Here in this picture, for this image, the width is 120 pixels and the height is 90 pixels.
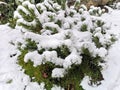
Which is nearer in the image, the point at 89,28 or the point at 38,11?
the point at 89,28

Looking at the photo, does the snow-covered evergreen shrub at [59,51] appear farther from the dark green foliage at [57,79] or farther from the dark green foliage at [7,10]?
the dark green foliage at [7,10]

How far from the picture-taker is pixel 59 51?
3.88 meters

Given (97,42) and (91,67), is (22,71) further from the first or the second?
(97,42)

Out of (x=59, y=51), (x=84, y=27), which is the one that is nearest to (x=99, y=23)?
(x=84, y=27)

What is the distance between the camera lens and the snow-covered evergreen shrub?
12.2ft

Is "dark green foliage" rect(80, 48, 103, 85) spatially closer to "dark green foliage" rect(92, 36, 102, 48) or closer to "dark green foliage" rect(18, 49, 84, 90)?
"dark green foliage" rect(18, 49, 84, 90)

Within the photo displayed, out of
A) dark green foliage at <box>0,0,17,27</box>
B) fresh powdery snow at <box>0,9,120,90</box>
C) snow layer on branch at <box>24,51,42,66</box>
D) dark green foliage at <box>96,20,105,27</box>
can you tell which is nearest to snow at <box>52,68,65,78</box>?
fresh powdery snow at <box>0,9,120,90</box>

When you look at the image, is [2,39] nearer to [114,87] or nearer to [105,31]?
[105,31]

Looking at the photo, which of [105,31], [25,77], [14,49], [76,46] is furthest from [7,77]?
[105,31]

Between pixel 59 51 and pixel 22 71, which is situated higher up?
pixel 59 51

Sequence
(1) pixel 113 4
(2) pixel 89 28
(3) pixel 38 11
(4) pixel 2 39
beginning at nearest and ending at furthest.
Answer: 1. (2) pixel 89 28
2. (3) pixel 38 11
3. (4) pixel 2 39
4. (1) pixel 113 4

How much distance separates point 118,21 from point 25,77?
3.05 meters

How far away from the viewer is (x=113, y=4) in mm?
7527

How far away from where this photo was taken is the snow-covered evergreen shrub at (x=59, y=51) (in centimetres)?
371
